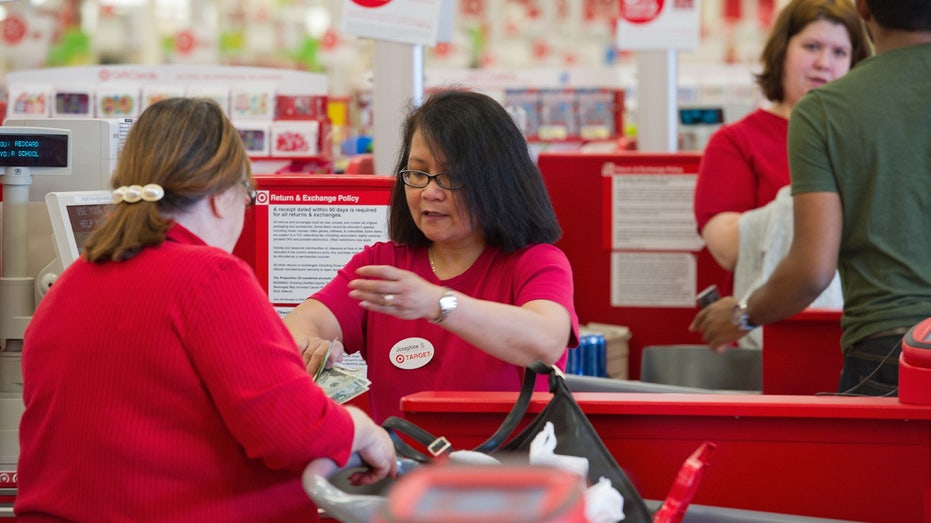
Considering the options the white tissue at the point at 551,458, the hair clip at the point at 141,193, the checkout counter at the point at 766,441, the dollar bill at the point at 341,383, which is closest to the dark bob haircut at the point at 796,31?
the checkout counter at the point at 766,441

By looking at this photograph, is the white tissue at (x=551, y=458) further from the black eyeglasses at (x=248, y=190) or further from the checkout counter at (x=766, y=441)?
the black eyeglasses at (x=248, y=190)

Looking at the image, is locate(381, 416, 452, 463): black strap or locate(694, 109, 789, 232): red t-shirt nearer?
locate(381, 416, 452, 463): black strap

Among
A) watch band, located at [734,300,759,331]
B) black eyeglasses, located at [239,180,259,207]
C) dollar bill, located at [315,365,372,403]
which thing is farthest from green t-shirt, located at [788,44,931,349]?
black eyeglasses, located at [239,180,259,207]

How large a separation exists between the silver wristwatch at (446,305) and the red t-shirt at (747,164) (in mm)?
1925

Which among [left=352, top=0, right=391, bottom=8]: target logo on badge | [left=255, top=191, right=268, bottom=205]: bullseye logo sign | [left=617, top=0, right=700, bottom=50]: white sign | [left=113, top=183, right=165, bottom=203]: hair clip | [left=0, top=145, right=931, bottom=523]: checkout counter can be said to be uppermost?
[left=617, top=0, right=700, bottom=50]: white sign

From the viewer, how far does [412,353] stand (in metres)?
2.49

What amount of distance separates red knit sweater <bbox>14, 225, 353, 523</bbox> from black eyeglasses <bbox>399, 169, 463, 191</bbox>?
2.20 ft

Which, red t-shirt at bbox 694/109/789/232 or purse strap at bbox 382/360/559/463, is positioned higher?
red t-shirt at bbox 694/109/789/232

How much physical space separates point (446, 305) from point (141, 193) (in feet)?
1.87

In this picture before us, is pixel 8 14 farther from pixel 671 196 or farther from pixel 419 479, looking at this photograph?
pixel 419 479

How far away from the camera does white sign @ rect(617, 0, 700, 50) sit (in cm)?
592

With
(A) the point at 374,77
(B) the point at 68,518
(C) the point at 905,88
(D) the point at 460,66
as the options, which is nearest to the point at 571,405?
(B) the point at 68,518

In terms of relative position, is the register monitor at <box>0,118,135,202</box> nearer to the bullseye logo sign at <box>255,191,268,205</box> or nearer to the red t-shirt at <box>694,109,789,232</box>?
the bullseye logo sign at <box>255,191,268,205</box>

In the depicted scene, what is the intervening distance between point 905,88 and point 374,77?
78.2 inches
